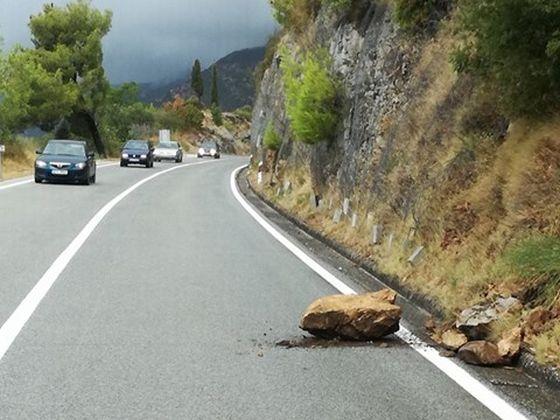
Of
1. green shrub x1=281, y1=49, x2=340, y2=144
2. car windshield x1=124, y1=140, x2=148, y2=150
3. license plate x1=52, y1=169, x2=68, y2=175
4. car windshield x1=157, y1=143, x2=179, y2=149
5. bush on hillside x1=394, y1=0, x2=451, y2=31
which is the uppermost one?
bush on hillside x1=394, y1=0, x2=451, y2=31

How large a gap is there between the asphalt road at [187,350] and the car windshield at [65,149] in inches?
606

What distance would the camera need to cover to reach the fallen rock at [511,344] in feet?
19.1

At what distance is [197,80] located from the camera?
12406 centimetres

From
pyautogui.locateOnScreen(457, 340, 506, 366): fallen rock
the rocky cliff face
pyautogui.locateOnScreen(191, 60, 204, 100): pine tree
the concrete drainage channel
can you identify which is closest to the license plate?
the rocky cliff face

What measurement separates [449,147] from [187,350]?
6016 millimetres

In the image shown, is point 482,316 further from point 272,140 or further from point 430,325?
point 272,140

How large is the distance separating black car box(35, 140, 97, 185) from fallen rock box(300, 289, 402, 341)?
20932 mm

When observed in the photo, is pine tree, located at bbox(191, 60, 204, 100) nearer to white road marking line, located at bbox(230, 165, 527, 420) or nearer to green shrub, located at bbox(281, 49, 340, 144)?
green shrub, located at bbox(281, 49, 340, 144)

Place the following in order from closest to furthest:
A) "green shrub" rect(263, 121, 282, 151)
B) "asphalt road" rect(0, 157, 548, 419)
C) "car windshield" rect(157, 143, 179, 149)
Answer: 1. "asphalt road" rect(0, 157, 548, 419)
2. "green shrub" rect(263, 121, 282, 151)
3. "car windshield" rect(157, 143, 179, 149)

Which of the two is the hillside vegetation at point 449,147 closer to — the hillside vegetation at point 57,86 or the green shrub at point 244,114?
the hillside vegetation at point 57,86

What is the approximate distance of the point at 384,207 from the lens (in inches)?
470

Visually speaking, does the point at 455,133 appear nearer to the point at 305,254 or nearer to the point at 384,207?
the point at 384,207

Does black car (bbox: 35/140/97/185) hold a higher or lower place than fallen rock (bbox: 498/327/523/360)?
lower

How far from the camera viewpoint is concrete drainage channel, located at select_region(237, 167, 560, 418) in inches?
199
